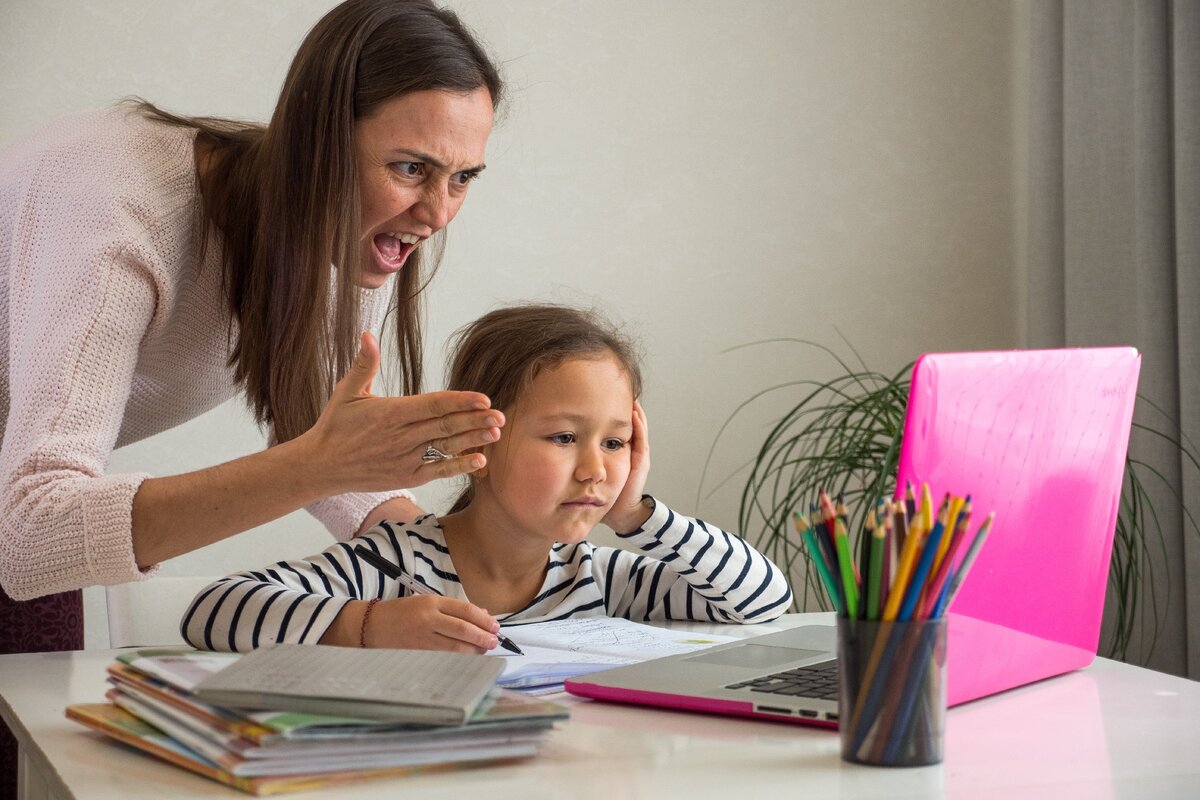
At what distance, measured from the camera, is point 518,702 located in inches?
29.9

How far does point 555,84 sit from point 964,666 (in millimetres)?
1935

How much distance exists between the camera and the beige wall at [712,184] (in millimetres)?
2379

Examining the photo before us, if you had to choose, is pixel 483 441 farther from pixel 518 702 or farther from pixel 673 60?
pixel 673 60

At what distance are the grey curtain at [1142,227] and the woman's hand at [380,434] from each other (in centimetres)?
174

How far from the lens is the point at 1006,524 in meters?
0.86

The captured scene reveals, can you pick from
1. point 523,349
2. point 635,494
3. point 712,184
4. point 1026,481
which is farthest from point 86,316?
point 712,184

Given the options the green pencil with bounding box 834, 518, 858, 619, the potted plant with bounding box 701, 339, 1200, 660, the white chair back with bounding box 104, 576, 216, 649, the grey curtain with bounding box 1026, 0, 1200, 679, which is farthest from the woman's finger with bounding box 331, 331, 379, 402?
the grey curtain with bounding box 1026, 0, 1200, 679

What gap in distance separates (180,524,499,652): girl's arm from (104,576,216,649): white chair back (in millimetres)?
445

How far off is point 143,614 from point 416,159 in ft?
2.24

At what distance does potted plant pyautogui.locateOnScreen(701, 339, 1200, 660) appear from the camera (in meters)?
2.12

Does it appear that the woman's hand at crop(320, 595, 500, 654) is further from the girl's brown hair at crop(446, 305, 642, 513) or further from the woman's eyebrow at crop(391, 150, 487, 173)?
the woman's eyebrow at crop(391, 150, 487, 173)

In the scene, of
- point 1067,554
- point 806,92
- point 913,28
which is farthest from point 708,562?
point 913,28

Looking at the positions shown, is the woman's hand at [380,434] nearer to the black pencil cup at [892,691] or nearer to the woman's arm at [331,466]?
the woman's arm at [331,466]

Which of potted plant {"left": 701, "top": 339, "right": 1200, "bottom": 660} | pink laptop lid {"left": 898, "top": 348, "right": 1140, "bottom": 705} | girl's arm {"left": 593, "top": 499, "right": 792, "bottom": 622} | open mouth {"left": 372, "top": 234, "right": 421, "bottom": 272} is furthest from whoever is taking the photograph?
potted plant {"left": 701, "top": 339, "right": 1200, "bottom": 660}
